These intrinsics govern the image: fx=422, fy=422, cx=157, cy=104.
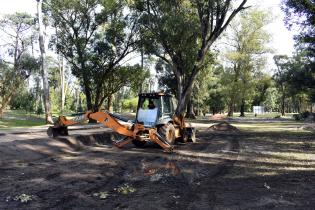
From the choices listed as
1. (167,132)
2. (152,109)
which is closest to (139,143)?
(167,132)

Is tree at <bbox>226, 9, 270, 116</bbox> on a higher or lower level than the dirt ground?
higher

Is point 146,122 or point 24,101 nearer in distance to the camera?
point 146,122

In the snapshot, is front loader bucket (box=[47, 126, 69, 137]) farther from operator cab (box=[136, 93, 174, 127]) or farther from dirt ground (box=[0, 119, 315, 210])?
operator cab (box=[136, 93, 174, 127])

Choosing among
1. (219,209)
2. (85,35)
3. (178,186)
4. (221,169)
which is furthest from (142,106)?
(85,35)

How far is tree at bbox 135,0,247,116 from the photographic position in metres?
31.1

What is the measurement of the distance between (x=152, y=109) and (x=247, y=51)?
5520 cm

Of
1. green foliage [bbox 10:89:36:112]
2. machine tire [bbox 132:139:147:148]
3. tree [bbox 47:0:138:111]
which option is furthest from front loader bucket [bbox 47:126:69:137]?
green foliage [bbox 10:89:36:112]

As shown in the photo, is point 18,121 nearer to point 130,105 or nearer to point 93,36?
point 93,36

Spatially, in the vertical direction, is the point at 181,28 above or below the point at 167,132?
above

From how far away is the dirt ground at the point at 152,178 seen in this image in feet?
26.1

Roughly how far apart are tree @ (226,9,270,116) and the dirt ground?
54125 millimetres

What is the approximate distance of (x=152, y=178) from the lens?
35.0ft

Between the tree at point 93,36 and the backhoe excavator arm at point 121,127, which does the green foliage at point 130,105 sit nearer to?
the tree at point 93,36

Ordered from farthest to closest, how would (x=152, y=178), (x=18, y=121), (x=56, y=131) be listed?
1. (x=18, y=121)
2. (x=56, y=131)
3. (x=152, y=178)
